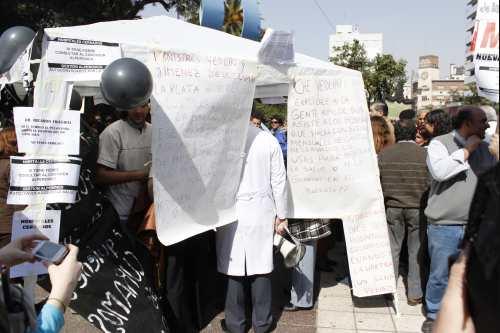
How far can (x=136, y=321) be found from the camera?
11.1 ft

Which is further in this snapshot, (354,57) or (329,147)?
(354,57)

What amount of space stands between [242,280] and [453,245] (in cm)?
166

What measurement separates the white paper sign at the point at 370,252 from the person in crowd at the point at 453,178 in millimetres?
586

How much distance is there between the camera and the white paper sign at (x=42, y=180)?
288cm

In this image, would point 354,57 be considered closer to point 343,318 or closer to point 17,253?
point 343,318

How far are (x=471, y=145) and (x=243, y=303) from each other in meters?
2.13

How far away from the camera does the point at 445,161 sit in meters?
3.72

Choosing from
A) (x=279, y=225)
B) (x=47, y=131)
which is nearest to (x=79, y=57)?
(x=47, y=131)

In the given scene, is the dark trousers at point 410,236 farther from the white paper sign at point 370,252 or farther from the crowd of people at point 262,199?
the white paper sign at point 370,252

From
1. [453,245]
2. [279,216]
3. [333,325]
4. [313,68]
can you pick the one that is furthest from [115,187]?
[453,245]

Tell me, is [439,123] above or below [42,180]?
above

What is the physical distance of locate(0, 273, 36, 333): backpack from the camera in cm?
142

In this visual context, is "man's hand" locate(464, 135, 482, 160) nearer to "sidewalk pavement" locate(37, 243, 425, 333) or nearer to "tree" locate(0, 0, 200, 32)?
"sidewalk pavement" locate(37, 243, 425, 333)

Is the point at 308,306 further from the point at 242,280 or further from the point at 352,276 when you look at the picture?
the point at 242,280
